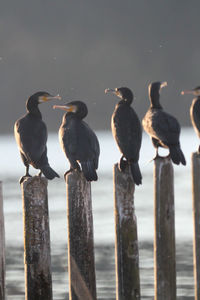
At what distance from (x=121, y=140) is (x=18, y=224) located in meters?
13.2

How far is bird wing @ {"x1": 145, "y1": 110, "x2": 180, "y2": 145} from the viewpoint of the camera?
30.9 feet

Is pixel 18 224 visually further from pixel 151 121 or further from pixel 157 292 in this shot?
pixel 157 292

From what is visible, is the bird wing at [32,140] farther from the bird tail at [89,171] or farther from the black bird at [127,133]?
the black bird at [127,133]

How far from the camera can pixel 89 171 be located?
7875 millimetres

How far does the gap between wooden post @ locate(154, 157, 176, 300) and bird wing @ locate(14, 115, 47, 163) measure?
192 centimetres

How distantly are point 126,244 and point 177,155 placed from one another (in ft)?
6.80

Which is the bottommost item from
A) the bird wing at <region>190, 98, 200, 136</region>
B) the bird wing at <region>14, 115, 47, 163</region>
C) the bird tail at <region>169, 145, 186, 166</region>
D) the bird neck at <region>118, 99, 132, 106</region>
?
the bird tail at <region>169, 145, 186, 166</region>

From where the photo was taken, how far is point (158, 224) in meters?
7.31

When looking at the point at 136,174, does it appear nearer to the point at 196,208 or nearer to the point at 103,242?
the point at 196,208

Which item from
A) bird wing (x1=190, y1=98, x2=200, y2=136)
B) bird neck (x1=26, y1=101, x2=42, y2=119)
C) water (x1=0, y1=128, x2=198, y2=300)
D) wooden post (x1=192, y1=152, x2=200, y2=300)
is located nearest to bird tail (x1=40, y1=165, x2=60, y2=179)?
bird neck (x1=26, y1=101, x2=42, y2=119)

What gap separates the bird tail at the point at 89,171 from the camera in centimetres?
752

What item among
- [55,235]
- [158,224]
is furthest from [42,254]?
[55,235]

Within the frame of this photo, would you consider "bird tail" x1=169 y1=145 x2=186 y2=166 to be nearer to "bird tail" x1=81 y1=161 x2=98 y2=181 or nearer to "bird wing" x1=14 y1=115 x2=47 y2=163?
"bird tail" x1=81 y1=161 x2=98 y2=181

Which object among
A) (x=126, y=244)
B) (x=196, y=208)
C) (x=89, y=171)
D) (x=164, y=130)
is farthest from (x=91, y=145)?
(x=126, y=244)
